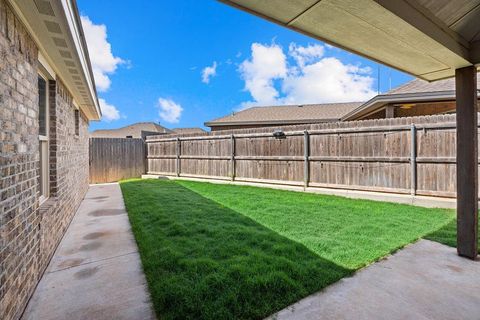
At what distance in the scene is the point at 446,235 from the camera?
12.7 ft

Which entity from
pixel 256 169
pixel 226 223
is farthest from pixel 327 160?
pixel 226 223

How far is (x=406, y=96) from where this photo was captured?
8.20 m

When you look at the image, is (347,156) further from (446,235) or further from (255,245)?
(255,245)

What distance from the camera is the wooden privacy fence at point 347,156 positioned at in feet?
18.8

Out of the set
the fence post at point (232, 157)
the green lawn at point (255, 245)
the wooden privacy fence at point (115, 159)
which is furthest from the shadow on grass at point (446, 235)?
the wooden privacy fence at point (115, 159)

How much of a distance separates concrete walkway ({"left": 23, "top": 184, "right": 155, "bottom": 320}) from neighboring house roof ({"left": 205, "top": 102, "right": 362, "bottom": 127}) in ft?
42.4

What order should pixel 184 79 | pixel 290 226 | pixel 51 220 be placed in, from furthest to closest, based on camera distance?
pixel 184 79 → pixel 290 226 → pixel 51 220

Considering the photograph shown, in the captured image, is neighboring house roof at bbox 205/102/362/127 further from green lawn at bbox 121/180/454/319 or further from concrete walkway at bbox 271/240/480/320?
concrete walkway at bbox 271/240/480/320

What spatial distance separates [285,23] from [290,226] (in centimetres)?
314

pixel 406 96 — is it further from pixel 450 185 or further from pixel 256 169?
pixel 256 169

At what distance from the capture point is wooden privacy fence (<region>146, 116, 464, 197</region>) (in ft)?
18.8

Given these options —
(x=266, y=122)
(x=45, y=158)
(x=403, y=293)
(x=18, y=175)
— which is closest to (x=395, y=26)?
(x=403, y=293)

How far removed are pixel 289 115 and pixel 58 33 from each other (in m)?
15.0

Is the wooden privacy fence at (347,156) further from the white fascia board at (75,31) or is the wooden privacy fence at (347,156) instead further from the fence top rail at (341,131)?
the white fascia board at (75,31)
